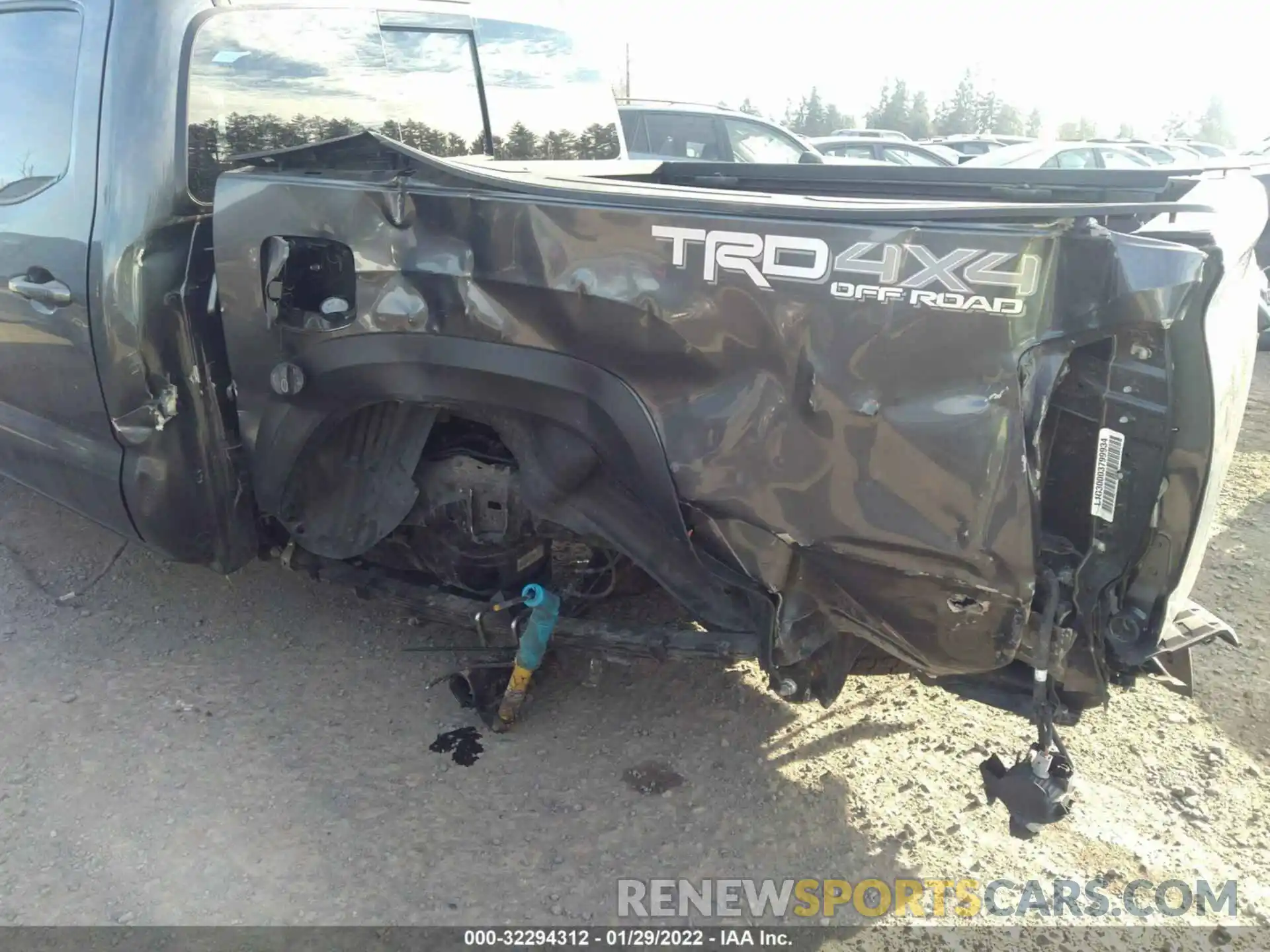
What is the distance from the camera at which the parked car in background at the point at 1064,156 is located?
34.0ft

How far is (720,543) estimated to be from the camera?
236cm

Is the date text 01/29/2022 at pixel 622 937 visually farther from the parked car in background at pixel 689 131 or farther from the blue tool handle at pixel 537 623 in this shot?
the parked car in background at pixel 689 131

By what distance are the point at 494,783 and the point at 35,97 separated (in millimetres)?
2509

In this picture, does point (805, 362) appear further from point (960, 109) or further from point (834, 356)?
point (960, 109)

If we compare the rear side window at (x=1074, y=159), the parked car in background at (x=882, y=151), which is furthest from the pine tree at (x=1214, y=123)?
the rear side window at (x=1074, y=159)

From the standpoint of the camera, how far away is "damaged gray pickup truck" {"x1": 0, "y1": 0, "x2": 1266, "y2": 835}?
2.00m

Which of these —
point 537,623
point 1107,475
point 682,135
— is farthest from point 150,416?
point 682,135

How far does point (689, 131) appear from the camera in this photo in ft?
30.4

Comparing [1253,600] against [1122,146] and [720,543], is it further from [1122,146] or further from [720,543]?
[1122,146]

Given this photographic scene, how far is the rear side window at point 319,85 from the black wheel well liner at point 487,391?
2.28 ft

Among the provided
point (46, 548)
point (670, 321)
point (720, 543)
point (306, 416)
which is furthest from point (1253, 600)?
point (46, 548)

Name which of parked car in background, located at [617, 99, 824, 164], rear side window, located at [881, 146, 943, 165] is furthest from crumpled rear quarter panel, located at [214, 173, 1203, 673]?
rear side window, located at [881, 146, 943, 165]

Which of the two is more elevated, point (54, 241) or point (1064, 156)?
point (54, 241)

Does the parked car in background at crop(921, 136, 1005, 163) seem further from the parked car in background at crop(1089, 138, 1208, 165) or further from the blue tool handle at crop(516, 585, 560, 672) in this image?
the blue tool handle at crop(516, 585, 560, 672)
